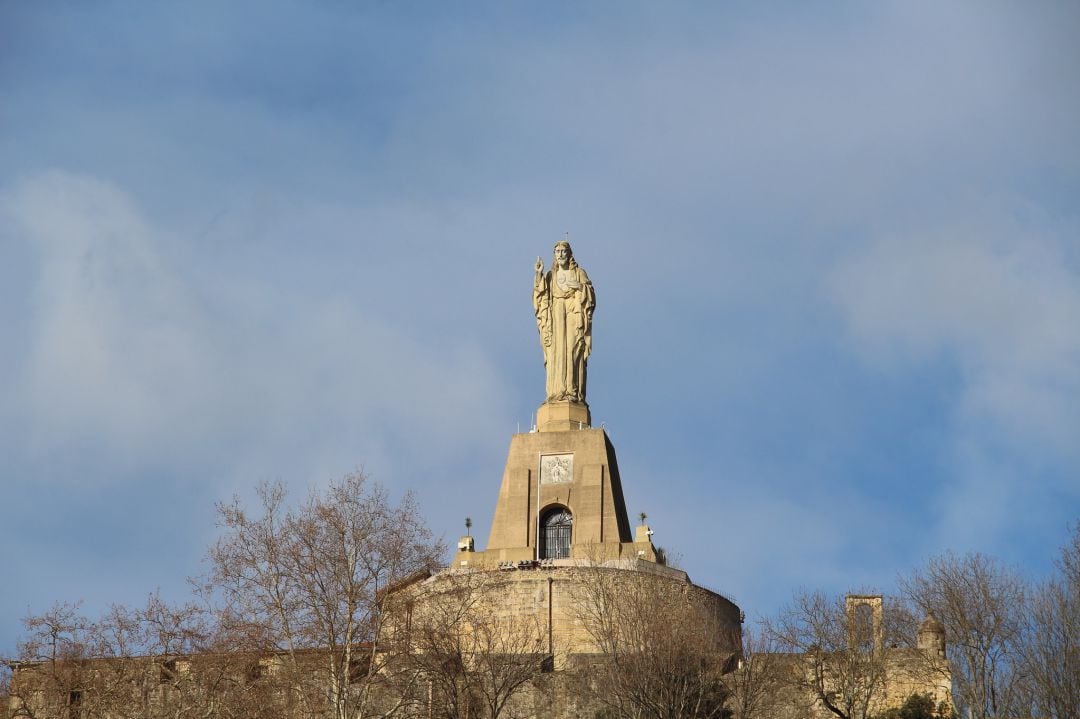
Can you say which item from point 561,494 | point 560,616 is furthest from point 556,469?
point 560,616

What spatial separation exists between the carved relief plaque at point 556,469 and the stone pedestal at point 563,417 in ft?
4.28

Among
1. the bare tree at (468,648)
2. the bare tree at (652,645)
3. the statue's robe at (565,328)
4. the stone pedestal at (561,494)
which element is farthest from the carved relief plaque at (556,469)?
the bare tree at (468,648)

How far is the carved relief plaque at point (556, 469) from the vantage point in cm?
5822

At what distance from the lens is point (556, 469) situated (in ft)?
192

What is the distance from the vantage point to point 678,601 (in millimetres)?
51969

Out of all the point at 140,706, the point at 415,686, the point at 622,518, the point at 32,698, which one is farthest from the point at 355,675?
the point at 622,518

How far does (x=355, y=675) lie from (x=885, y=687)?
15.3 meters

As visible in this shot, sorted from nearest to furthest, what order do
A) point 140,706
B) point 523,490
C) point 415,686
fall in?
point 415,686, point 140,706, point 523,490

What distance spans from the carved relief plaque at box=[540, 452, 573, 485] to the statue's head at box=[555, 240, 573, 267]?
8056 mm

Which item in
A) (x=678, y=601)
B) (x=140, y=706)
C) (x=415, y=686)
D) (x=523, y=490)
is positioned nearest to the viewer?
(x=415, y=686)

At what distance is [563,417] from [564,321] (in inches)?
154

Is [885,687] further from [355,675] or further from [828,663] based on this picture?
[355,675]

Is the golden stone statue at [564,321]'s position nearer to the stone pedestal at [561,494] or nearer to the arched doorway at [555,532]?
the stone pedestal at [561,494]

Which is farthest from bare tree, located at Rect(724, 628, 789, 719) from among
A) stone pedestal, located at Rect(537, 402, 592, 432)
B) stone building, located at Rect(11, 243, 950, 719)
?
stone pedestal, located at Rect(537, 402, 592, 432)
